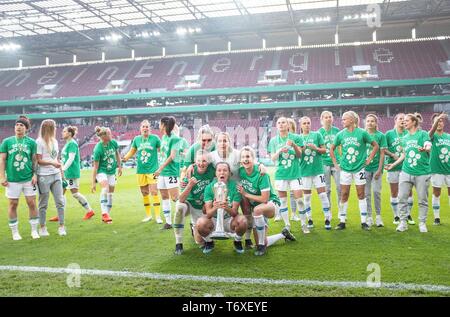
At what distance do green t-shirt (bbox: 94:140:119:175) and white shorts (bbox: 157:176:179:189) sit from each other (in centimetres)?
126

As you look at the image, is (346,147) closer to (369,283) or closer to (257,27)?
(369,283)

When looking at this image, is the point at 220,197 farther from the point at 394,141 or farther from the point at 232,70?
the point at 232,70

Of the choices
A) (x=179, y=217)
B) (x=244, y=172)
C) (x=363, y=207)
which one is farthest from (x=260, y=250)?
(x=363, y=207)

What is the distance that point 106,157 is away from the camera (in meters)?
8.08

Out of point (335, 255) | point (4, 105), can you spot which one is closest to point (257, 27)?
point (4, 105)

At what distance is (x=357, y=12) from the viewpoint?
107 feet

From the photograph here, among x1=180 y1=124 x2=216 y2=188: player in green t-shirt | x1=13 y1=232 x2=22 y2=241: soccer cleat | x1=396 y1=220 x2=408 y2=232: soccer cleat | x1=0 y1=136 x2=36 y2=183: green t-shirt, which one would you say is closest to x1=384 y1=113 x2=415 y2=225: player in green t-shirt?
x1=396 y1=220 x2=408 y2=232: soccer cleat

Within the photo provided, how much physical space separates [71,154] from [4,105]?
45939mm

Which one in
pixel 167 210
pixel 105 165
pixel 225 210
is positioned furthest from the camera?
pixel 105 165

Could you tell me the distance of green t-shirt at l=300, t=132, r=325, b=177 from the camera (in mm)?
7047

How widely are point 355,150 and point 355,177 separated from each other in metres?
0.48

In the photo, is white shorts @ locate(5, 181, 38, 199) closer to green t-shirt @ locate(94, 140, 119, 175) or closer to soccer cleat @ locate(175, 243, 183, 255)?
green t-shirt @ locate(94, 140, 119, 175)

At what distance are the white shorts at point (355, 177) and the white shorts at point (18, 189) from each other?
17.8ft
